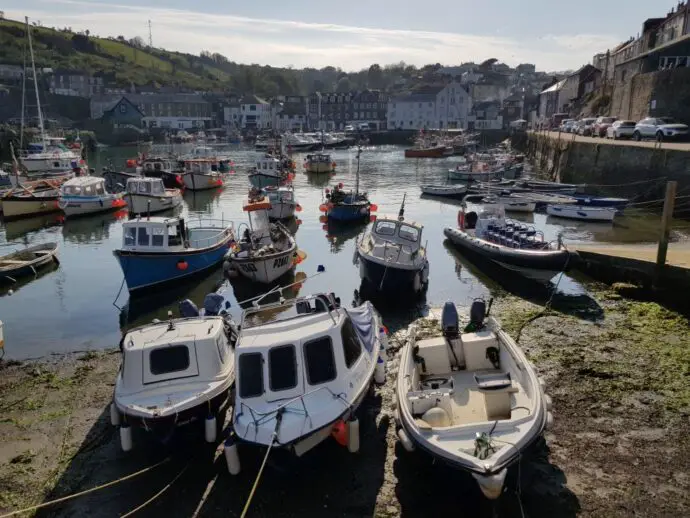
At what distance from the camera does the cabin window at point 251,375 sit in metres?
8.99

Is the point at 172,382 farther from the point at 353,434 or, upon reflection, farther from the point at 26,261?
the point at 26,261

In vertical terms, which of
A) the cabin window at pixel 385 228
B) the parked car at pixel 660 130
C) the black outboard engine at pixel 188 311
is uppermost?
the parked car at pixel 660 130

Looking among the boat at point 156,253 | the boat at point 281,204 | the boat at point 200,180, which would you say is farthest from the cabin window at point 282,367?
the boat at point 200,180

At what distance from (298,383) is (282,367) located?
392 millimetres

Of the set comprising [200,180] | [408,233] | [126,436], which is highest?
[408,233]

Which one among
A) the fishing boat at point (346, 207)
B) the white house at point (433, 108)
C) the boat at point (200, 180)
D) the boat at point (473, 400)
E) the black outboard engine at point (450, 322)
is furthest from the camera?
the white house at point (433, 108)

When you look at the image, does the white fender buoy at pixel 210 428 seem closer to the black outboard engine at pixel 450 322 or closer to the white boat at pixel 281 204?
the black outboard engine at pixel 450 322

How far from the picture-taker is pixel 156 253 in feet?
64.7

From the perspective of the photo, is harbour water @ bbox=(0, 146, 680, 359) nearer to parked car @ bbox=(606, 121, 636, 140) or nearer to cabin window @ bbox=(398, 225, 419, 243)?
cabin window @ bbox=(398, 225, 419, 243)

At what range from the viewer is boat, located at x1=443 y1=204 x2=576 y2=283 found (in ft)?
62.0

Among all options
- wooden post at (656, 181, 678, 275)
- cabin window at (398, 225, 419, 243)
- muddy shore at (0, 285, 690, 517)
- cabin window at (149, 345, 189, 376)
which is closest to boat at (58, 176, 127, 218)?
cabin window at (398, 225, 419, 243)

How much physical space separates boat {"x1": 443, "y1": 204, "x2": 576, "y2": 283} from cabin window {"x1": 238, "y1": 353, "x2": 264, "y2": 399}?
13.2 m

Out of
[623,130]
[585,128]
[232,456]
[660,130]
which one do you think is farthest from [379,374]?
[585,128]

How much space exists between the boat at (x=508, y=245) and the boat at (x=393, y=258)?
3.47 meters
